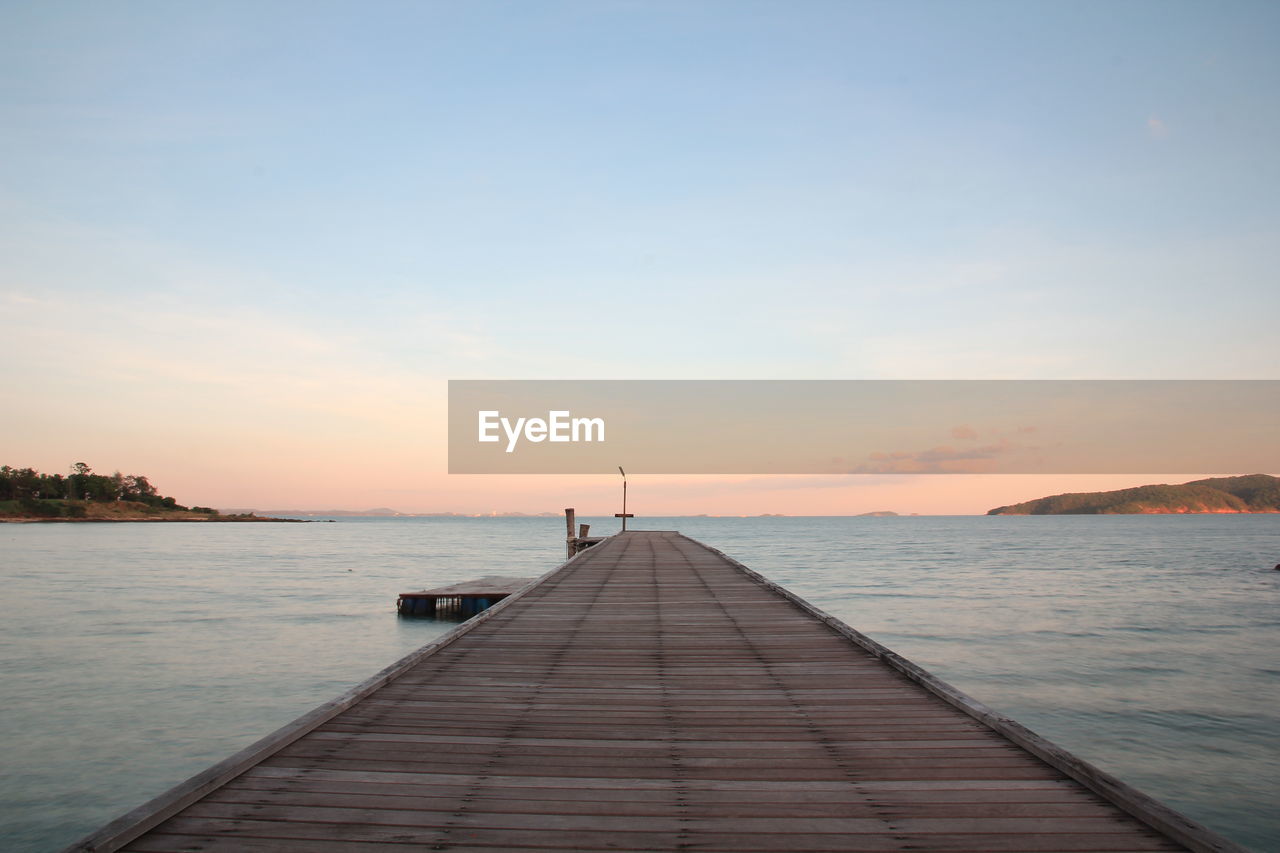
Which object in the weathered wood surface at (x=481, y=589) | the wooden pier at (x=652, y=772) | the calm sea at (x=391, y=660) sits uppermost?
the wooden pier at (x=652, y=772)

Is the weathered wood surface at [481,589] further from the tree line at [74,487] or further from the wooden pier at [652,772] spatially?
the tree line at [74,487]

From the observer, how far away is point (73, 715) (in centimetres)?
1220

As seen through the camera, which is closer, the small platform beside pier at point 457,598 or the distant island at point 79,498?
the small platform beside pier at point 457,598

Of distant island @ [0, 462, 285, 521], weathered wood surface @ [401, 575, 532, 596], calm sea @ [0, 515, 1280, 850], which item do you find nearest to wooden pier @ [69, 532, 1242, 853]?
calm sea @ [0, 515, 1280, 850]

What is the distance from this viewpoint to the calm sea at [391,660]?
9469 mm

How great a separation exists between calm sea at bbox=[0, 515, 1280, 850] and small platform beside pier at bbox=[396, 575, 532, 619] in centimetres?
82

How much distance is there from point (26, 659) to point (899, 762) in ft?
67.0

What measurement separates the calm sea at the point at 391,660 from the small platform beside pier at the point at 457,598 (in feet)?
2.69

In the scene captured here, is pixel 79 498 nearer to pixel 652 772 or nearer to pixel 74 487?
pixel 74 487

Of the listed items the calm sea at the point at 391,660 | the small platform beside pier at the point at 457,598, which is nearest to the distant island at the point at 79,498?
the calm sea at the point at 391,660

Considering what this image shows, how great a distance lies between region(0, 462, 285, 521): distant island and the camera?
110375mm

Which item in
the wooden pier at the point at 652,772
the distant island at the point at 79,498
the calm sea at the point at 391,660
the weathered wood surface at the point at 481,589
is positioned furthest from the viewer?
the distant island at the point at 79,498

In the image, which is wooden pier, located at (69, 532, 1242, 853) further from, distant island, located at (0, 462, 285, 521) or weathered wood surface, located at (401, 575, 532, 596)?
distant island, located at (0, 462, 285, 521)

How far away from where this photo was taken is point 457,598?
23062 millimetres
